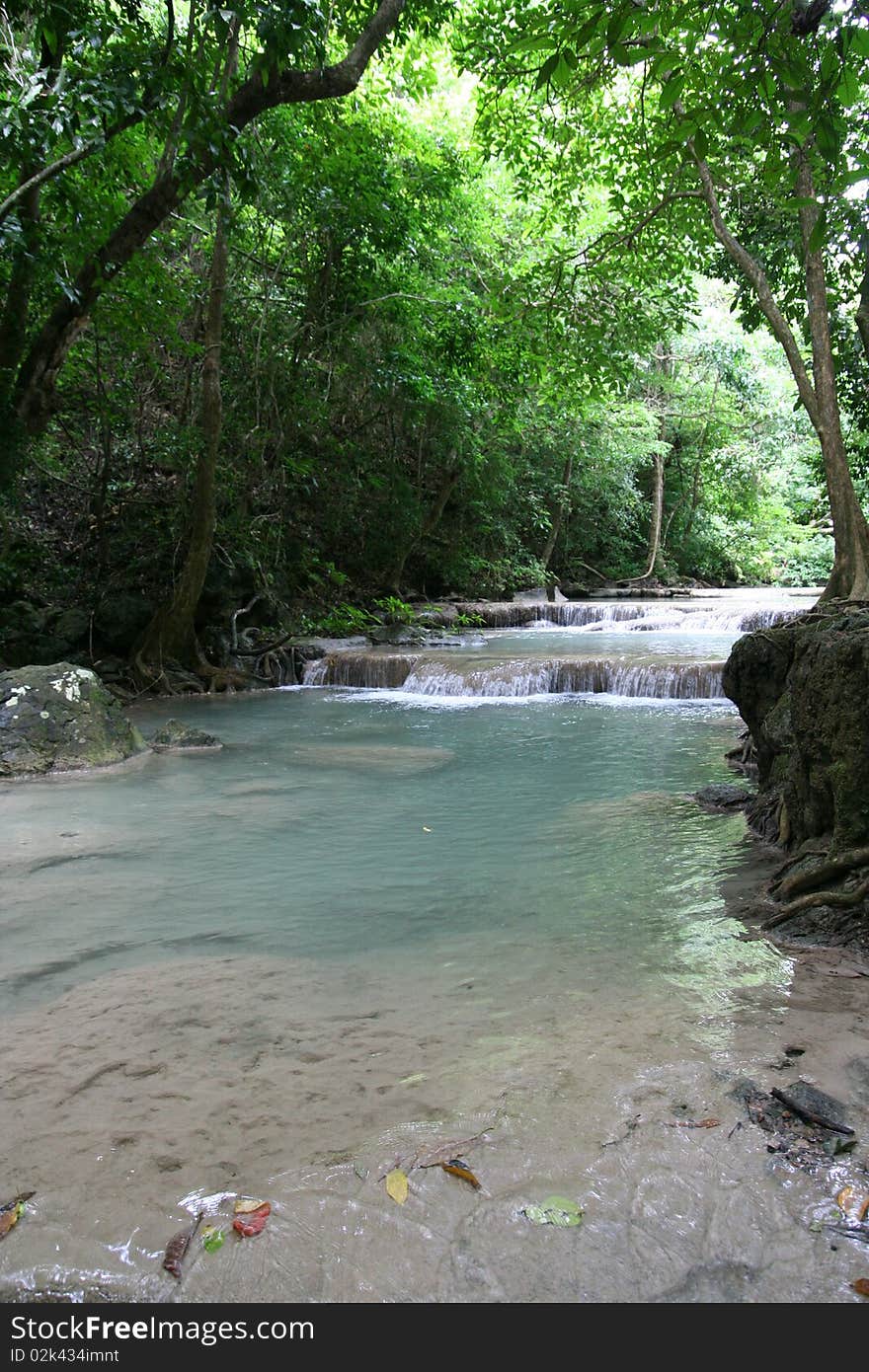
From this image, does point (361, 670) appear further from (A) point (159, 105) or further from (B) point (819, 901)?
(B) point (819, 901)

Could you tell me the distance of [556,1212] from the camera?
204 centimetres

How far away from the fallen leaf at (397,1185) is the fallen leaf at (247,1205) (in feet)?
0.99

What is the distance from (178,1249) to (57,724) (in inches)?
274

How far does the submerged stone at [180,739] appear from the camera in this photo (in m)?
8.94

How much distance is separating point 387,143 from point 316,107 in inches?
74.1

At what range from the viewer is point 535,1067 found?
2682 mm

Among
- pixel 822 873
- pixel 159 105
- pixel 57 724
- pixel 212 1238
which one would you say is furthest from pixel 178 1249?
pixel 159 105

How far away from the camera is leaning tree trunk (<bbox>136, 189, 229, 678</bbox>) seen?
11.7 metres

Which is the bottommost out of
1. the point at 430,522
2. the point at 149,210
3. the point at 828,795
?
the point at 828,795

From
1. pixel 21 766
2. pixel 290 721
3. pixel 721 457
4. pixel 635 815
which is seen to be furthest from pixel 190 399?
pixel 721 457

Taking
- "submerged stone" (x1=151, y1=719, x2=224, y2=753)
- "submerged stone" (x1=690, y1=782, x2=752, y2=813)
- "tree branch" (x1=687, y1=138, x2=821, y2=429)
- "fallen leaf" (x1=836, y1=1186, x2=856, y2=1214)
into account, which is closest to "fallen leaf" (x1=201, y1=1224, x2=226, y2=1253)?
"fallen leaf" (x1=836, y1=1186, x2=856, y2=1214)

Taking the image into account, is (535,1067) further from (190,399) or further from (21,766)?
(190,399)

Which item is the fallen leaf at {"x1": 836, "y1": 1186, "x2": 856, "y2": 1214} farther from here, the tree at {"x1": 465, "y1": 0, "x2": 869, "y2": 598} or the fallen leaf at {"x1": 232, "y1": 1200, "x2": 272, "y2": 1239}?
the tree at {"x1": 465, "y1": 0, "x2": 869, "y2": 598}

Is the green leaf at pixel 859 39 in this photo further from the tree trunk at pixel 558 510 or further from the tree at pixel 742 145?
the tree trunk at pixel 558 510
